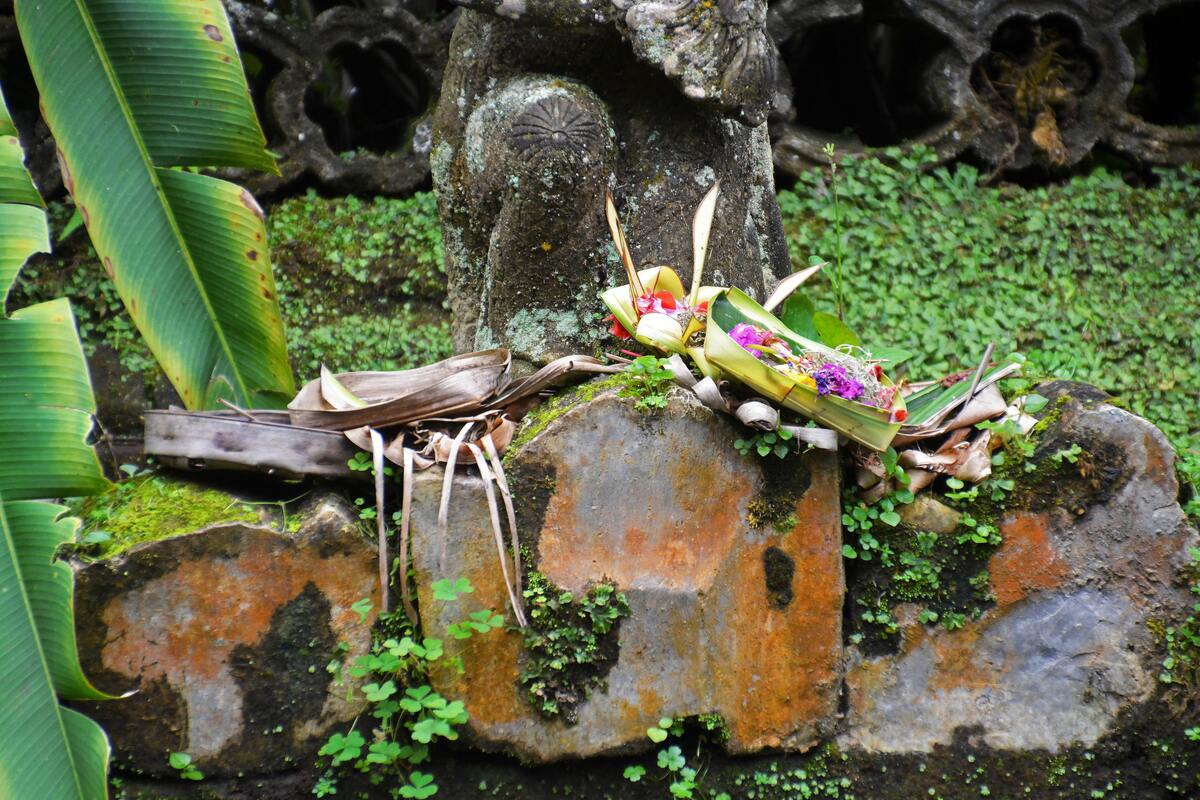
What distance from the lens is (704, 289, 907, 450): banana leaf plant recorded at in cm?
219

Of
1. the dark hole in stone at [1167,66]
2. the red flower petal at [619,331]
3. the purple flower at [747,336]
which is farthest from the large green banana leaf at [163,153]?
the dark hole in stone at [1167,66]

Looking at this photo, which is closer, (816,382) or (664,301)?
(816,382)

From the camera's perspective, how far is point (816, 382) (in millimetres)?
2184

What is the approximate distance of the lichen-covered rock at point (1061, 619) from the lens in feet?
7.64

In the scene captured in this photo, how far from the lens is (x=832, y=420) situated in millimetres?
2223

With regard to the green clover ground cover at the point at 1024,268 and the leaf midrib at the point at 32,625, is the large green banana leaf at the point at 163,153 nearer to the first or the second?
the leaf midrib at the point at 32,625

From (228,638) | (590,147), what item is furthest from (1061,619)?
(228,638)

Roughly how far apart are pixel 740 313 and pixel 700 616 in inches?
23.7

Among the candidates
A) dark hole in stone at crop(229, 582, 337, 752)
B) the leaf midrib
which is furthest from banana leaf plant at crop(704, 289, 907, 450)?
the leaf midrib

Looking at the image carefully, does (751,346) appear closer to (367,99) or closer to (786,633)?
(786,633)

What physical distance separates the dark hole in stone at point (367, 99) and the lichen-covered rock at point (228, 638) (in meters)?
3.19

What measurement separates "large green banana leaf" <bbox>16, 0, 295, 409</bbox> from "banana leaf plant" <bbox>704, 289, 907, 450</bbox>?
0.95 metres

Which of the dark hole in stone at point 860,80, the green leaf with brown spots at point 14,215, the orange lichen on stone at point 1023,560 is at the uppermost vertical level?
the green leaf with brown spots at point 14,215

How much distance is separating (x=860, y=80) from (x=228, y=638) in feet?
14.0
